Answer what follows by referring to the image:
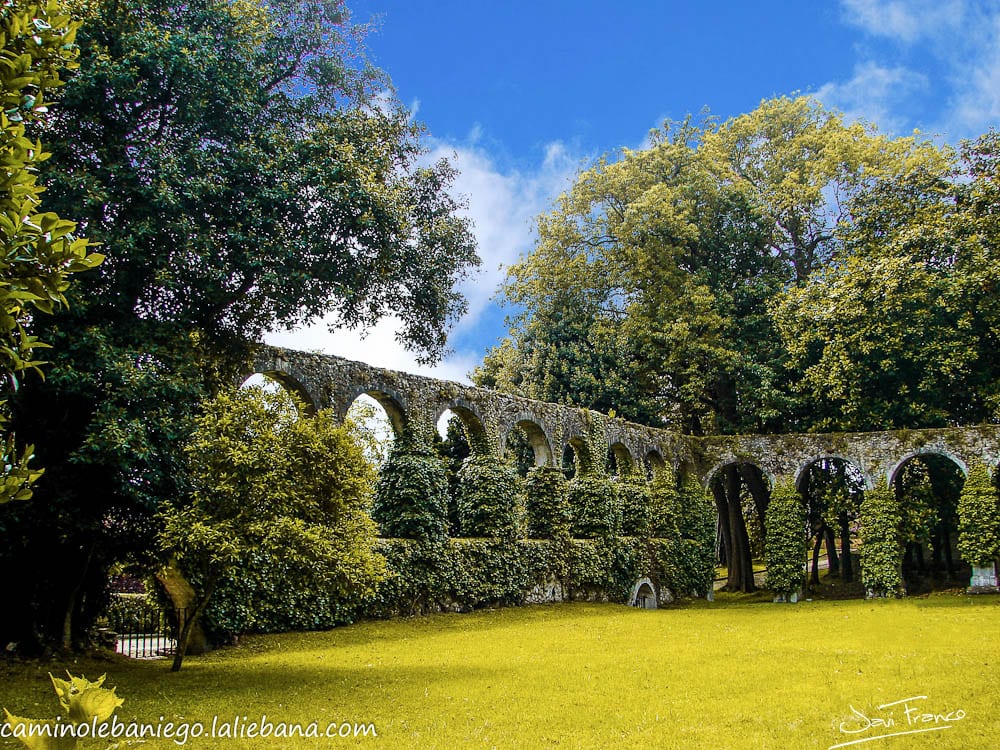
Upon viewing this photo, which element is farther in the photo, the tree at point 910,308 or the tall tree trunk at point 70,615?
the tree at point 910,308

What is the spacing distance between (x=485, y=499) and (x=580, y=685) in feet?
28.4

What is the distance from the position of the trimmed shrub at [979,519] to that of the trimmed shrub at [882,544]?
1.58 meters

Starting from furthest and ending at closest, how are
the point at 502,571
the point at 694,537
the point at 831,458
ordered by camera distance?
the point at 694,537 < the point at 831,458 < the point at 502,571

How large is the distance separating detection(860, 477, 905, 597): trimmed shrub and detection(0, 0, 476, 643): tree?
626 inches

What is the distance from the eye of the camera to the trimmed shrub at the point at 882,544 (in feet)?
71.6

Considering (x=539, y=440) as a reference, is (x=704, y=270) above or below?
above

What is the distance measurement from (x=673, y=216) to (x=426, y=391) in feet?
36.7

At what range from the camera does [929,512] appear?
22.1m

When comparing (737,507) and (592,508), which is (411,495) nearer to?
(592,508)

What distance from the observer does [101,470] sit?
31.1ft

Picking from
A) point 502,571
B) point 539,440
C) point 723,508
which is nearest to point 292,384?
point 502,571

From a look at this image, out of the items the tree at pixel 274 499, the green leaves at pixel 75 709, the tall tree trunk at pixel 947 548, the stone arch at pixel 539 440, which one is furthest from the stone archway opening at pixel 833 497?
the green leaves at pixel 75 709

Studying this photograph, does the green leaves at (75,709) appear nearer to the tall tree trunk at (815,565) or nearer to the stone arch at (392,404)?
the stone arch at (392,404)

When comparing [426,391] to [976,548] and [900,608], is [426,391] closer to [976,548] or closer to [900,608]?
[900,608]
